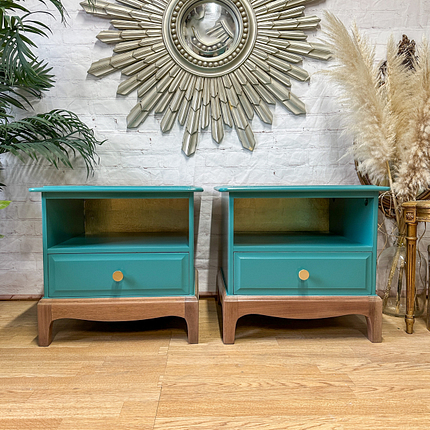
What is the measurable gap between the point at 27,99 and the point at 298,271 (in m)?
1.67

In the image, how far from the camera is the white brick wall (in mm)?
1728

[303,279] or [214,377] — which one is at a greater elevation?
[303,279]

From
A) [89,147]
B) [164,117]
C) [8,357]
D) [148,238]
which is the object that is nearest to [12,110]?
[89,147]

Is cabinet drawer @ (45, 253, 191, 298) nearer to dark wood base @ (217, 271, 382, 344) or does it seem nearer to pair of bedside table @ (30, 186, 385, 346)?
pair of bedside table @ (30, 186, 385, 346)

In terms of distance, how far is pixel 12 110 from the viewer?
67.1 inches

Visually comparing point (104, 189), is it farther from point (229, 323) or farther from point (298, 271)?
point (298, 271)

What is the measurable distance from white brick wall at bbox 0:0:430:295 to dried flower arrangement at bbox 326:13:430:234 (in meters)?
0.28

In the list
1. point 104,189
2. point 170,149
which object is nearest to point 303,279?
Answer: point 104,189

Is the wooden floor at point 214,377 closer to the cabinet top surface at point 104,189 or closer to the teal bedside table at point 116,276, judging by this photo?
the teal bedside table at point 116,276

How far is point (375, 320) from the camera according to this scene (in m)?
1.28

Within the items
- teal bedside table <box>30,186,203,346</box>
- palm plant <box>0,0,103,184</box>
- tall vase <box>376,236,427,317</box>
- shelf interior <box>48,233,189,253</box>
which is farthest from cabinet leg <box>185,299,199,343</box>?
tall vase <box>376,236,427,317</box>

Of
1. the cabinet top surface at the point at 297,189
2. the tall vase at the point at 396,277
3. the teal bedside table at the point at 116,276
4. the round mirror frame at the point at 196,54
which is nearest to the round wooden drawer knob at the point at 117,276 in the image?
the teal bedside table at the point at 116,276

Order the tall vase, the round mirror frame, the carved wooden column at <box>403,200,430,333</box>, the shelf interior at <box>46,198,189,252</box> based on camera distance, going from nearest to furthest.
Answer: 1. the carved wooden column at <box>403,200,430,333</box>
2. the shelf interior at <box>46,198,189,252</box>
3. the tall vase
4. the round mirror frame

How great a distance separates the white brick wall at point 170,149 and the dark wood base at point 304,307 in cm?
55
